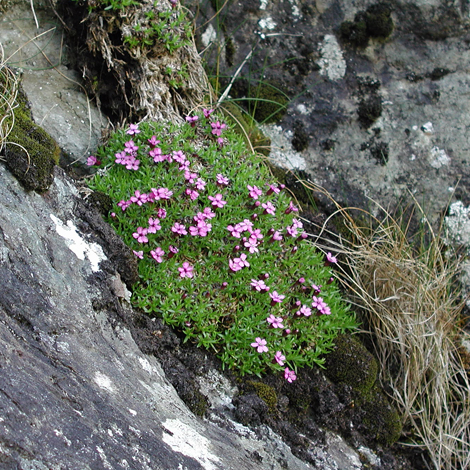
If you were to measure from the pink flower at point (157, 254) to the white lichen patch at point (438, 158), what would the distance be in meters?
3.40

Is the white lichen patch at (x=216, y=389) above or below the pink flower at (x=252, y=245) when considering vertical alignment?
below

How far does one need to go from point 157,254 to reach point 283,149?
234cm

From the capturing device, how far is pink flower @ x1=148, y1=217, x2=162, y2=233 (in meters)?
3.64

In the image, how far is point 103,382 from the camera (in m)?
2.48

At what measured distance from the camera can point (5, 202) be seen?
9.07ft

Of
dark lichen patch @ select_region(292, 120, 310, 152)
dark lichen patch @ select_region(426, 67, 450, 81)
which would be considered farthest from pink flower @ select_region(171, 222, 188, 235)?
dark lichen patch @ select_region(426, 67, 450, 81)

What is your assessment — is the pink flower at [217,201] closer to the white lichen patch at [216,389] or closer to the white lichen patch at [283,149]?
the white lichen patch at [216,389]

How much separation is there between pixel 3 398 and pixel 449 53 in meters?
5.77

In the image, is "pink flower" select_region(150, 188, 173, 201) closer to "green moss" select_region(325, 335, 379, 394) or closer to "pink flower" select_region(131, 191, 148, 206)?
"pink flower" select_region(131, 191, 148, 206)

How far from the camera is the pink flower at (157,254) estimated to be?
3.51 metres

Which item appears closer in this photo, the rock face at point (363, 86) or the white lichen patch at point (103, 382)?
the white lichen patch at point (103, 382)

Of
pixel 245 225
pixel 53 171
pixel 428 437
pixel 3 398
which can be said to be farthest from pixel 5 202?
pixel 428 437

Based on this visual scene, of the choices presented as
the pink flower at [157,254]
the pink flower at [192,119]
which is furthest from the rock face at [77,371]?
the pink flower at [192,119]

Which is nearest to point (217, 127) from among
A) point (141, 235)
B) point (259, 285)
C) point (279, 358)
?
point (141, 235)
